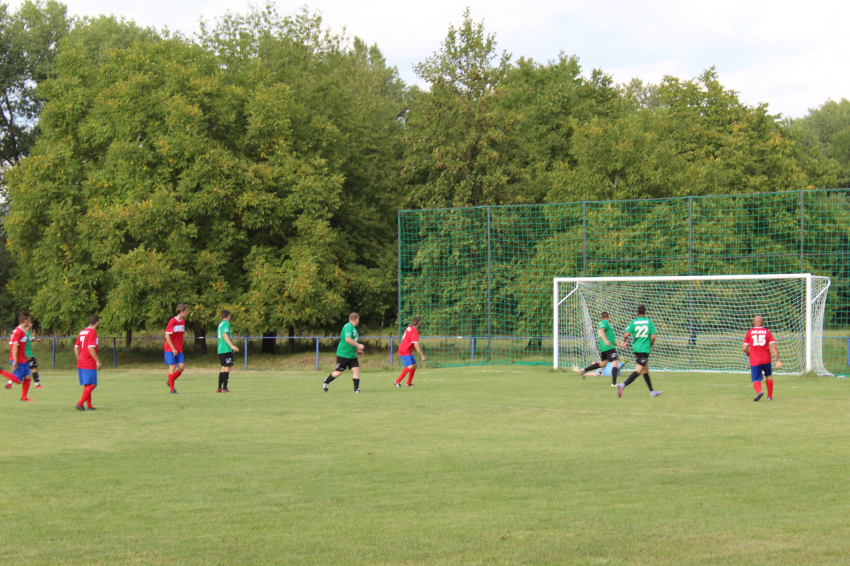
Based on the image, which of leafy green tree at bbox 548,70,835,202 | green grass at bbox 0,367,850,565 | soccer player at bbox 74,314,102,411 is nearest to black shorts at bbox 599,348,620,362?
green grass at bbox 0,367,850,565

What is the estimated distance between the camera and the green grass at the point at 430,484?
5.74 meters

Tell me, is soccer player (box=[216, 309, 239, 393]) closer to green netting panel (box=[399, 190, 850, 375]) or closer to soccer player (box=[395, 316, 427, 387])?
soccer player (box=[395, 316, 427, 387])

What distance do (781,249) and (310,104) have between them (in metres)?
22.7

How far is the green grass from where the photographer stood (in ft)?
18.8

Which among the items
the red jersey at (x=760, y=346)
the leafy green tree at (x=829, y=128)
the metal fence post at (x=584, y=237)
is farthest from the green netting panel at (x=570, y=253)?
the leafy green tree at (x=829, y=128)

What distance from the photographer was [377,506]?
6.96 metres

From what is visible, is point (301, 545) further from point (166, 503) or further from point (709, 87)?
point (709, 87)

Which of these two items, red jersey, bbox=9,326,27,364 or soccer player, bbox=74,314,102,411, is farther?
red jersey, bbox=9,326,27,364

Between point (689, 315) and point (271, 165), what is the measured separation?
18610mm

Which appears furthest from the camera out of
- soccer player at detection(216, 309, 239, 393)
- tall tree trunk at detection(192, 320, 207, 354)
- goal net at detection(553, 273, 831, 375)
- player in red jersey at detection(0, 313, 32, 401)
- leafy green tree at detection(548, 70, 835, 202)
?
leafy green tree at detection(548, 70, 835, 202)

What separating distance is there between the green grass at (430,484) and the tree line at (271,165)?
19.2 meters

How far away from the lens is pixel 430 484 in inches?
307

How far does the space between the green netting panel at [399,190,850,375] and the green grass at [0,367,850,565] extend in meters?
12.7

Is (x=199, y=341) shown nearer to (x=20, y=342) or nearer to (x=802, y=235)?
(x=20, y=342)
